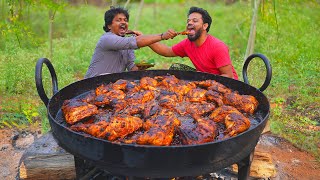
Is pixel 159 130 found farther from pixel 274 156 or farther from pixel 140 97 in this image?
pixel 274 156

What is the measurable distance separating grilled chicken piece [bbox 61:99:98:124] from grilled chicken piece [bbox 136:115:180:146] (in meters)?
0.59

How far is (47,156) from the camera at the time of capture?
13.5 ft

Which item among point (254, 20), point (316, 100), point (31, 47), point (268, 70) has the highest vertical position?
point (254, 20)

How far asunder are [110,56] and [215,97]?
225 cm

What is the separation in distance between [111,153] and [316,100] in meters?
5.99

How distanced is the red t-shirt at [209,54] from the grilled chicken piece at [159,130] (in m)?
2.26

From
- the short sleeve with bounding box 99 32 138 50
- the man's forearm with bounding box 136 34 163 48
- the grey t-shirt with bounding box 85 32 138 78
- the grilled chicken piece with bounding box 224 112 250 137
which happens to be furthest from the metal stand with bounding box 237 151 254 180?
the grey t-shirt with bounding box 85 32 138 78

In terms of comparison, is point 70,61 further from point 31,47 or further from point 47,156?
point 47,156

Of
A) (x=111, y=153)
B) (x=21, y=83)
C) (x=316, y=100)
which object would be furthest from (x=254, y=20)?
(x=21, y=83)

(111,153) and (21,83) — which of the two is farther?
(21,83)

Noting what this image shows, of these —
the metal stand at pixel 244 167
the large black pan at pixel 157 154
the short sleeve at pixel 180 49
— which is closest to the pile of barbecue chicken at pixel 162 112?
the large black pan at pixel 157 154

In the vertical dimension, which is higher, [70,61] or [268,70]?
[268,70]

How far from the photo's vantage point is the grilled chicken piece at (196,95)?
11.9 feet

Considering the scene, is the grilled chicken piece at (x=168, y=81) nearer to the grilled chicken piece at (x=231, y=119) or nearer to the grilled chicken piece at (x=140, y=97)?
the grilled chicken piece at (x=140, y=97)
